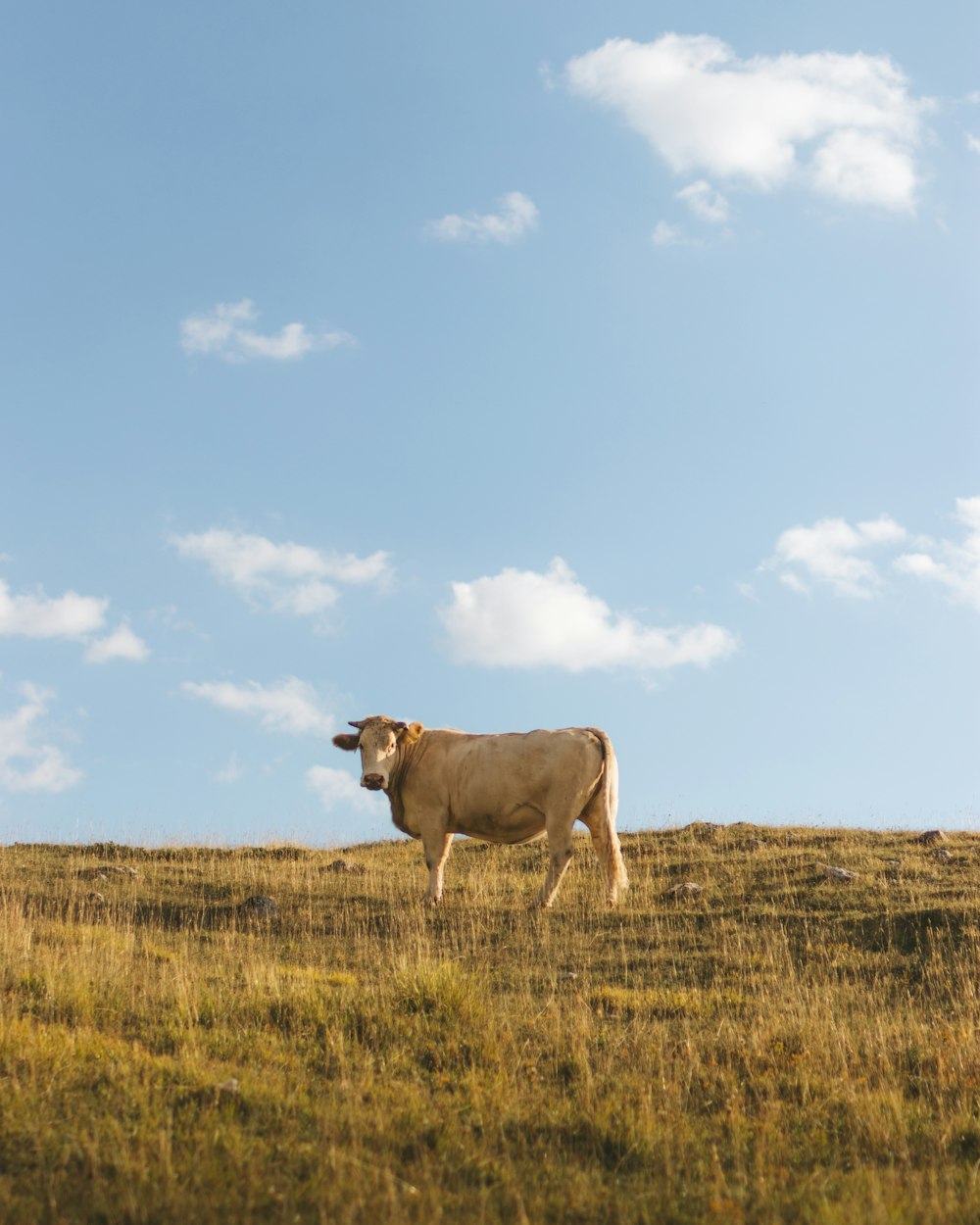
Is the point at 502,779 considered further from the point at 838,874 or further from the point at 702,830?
the point at 702,830

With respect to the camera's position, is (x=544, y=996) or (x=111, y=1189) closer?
(x=111, y=1189)

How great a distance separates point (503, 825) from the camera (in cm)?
1972

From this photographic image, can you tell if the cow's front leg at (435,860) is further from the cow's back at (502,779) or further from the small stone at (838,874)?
the small stone at (838,874)

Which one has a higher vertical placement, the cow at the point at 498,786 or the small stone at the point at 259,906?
the cow at the point at 498,786

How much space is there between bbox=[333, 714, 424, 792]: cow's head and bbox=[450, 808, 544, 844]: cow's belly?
143cm

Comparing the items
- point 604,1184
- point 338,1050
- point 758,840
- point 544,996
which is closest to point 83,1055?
point 338,1050

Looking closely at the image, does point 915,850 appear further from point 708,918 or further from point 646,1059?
point 646,1059

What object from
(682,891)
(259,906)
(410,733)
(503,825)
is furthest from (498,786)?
(259,906)

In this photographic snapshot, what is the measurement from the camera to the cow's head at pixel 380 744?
20.2 meters

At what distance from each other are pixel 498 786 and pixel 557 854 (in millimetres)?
1471

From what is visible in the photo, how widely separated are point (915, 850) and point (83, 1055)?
1816 centimetres

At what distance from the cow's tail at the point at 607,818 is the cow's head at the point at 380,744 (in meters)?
3.33

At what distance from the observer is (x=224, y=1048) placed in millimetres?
9859

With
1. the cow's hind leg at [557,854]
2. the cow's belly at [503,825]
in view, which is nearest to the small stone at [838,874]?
the cow's hind leg at [557,854]
